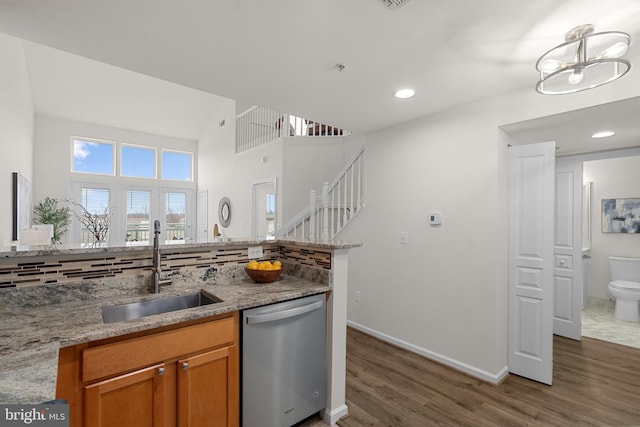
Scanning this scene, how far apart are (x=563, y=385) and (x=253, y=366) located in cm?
256

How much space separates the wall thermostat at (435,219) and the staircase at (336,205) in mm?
991

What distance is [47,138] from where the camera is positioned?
6.47 m

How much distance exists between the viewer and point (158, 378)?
1396mm

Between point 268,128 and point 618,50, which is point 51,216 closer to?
point 268,128

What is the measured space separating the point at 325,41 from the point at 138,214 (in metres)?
7.55

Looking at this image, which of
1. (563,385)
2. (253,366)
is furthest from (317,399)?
→ (563,385)

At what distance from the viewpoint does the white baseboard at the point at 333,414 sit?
2029 millimetres

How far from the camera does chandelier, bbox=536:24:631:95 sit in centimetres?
151

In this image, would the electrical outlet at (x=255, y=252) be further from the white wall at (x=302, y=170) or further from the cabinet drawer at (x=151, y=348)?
the white wall at (x=302, y=170)

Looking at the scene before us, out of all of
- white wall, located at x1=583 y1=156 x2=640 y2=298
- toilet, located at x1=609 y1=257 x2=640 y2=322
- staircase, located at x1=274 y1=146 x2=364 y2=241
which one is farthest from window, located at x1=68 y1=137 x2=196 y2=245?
white wall, located at x1=583 y1=156 x2=640 y2=298

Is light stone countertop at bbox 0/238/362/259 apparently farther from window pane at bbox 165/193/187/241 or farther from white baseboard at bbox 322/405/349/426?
window pane at bbox 165/193/187/241

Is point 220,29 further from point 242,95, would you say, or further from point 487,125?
point 487,125

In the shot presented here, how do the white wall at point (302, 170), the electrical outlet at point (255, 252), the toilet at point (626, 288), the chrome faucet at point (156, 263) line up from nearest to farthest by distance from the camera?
the chrome faucet at point (156, 263), the electrical outlet at point (255, 252), the toilet at point (626, 288), the white wall at point (302, 170)

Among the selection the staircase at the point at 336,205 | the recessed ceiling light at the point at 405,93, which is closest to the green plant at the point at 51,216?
the staircase at the point at 336,205
